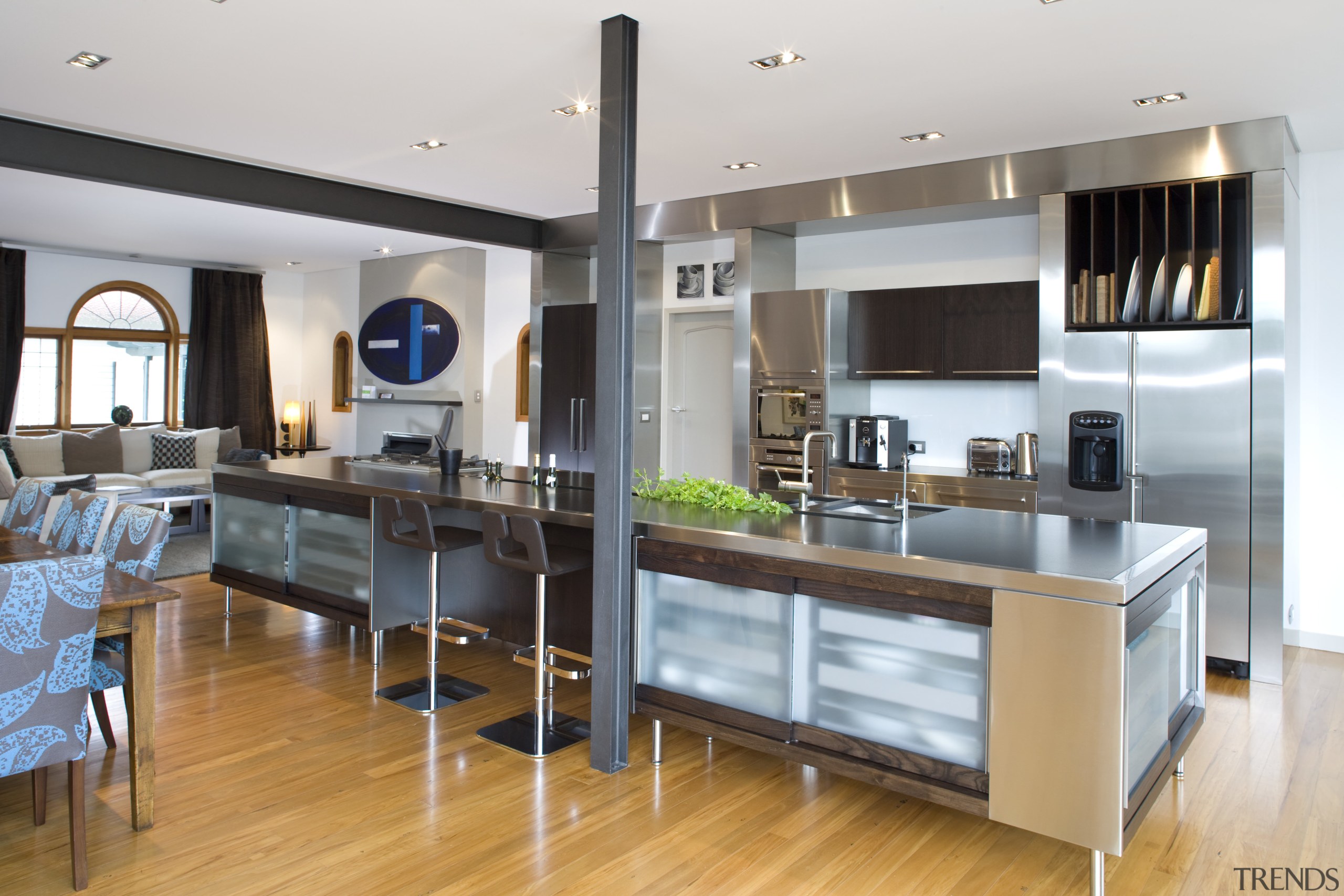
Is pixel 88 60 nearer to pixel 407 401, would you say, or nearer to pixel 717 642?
pixel 717 642

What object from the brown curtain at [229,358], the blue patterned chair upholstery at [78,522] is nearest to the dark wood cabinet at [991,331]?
the blue patterned chair upholstery at [78,522]

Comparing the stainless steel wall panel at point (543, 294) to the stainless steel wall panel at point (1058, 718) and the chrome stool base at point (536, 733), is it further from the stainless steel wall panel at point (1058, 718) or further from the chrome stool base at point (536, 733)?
the stainless steel wall panel at point (1058, 718)

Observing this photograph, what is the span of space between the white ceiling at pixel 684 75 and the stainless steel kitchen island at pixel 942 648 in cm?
186

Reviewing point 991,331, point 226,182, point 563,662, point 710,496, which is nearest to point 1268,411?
point 991,331

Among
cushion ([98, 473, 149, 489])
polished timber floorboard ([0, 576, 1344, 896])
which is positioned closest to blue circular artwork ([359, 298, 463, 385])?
cushion ([98, 473, 149, 489])

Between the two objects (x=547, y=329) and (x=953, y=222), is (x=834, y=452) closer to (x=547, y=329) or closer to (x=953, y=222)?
(x=953, y=222)

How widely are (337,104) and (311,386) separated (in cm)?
736

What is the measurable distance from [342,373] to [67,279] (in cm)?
289

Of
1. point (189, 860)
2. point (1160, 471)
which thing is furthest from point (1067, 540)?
point (189, 860)

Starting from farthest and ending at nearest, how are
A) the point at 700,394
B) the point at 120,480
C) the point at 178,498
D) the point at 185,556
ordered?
the point at 120,480 < the point at 178,498 < the point at 700,394 < the point at 185,556

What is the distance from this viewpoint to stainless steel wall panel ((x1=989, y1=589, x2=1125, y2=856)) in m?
2.33

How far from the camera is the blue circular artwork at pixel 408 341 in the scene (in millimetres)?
9328

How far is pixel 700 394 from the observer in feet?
24.5

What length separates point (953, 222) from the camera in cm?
589
